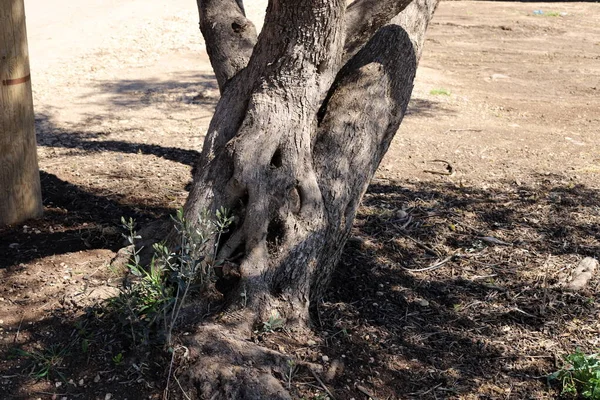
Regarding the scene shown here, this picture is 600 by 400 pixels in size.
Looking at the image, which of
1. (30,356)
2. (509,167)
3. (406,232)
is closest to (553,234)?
(406,232)

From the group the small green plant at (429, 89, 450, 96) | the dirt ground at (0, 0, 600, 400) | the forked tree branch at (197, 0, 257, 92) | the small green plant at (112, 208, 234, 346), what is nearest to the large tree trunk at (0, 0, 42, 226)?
the dirt ground at (0, 0, 600, 400)

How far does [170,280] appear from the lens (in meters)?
3.58

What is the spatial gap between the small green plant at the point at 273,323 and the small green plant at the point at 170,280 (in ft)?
1.09

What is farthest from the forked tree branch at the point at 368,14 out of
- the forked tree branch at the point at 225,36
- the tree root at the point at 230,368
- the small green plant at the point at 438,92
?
the small green plant at the point at 438,92

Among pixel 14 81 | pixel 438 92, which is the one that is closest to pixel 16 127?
pixel 14 81

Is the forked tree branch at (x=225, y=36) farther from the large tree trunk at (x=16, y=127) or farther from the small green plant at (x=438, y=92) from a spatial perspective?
the small green plant at (x=438, y=92)

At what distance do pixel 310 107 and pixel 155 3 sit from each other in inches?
469

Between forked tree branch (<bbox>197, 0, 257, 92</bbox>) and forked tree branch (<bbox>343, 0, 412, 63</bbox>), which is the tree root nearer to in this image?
forked tree branch (<bbox>197, 0, 257, 92</bbox>)

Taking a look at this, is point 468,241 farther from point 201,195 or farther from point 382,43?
point 201,195

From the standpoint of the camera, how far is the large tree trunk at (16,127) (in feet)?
15.1

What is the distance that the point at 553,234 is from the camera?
5172mm

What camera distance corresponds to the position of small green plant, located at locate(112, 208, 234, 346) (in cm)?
339

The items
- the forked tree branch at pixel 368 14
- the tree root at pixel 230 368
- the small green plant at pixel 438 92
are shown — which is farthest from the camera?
the small green plant at pixel 438 92

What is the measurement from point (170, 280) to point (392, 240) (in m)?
1.81
